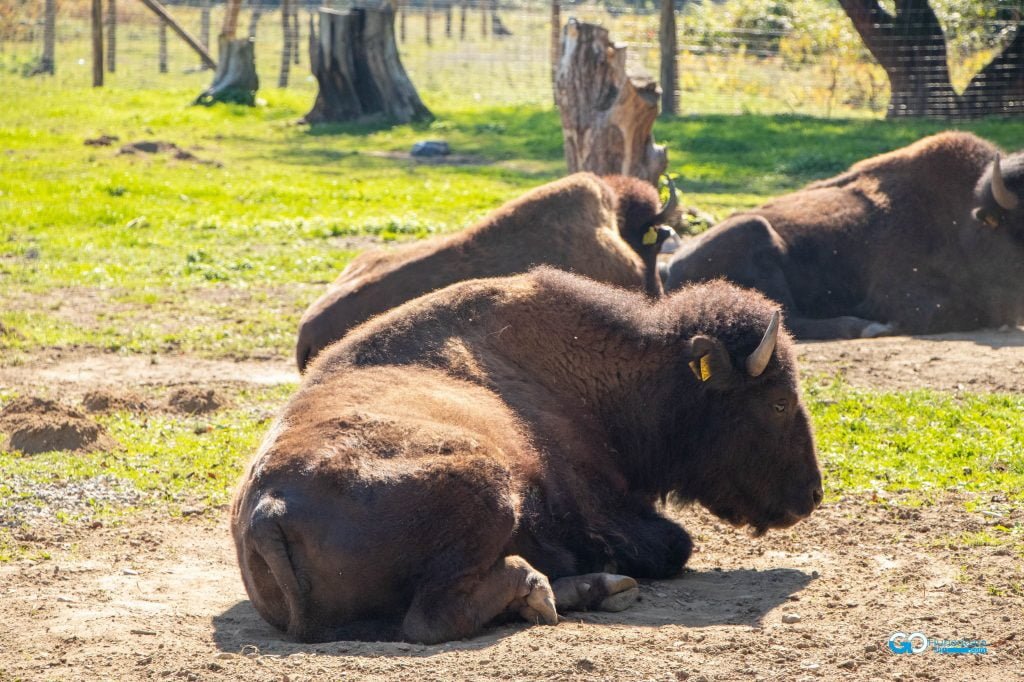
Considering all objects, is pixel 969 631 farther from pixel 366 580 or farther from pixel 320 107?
pixel 320 107

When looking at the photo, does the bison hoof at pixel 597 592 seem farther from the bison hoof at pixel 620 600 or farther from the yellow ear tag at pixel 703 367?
the yellow ear tag at pixel 703 367

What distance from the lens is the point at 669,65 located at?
24.4 meters

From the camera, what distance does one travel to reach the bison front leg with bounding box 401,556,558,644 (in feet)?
15.9

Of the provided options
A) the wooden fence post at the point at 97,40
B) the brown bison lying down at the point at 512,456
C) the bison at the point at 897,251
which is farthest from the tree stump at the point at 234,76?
the brown bison lying down at the point at 512,456

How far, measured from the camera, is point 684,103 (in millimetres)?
26453

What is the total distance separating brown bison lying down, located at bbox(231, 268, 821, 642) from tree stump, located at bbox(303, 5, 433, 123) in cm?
1965

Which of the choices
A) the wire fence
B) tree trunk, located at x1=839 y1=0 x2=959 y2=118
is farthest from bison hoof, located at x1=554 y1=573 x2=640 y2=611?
tree trunk, located at x1=839 y1=0 x2=959 y2=118

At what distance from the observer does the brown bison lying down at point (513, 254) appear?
8.42 metres

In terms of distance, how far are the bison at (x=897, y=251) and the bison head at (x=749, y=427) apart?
498 cm

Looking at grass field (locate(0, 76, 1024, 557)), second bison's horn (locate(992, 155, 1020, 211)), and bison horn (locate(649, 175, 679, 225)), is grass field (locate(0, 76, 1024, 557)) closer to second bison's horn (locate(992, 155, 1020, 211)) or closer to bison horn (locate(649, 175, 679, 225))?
bison horn (locate(649, 175, 679, 225))

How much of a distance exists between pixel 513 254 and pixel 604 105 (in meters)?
4.68

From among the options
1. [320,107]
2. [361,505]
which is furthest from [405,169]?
[361,505]

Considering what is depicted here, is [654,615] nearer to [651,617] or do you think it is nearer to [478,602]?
[651,617]

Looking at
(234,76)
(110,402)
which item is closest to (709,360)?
(110,402)
